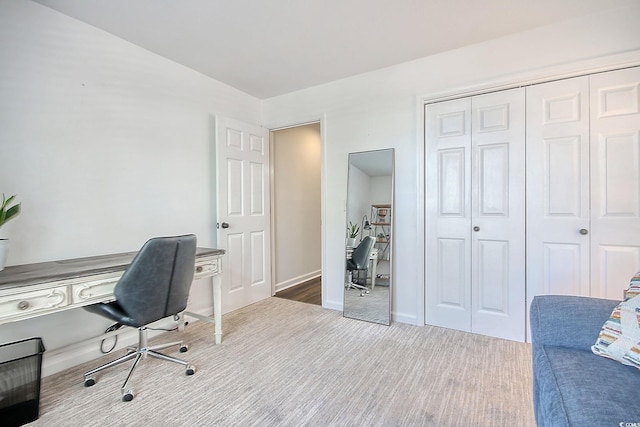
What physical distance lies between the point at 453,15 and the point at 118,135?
2675 mm

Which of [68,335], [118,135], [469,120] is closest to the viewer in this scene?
[68,335]

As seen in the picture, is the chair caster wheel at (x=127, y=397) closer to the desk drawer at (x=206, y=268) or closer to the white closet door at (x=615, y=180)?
the desk drawer at (x=206, y=268)

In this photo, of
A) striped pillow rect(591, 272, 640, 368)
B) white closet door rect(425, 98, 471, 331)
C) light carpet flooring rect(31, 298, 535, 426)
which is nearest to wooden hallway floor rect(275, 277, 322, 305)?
light carpet flooring rect(31, 298, 535, 426)

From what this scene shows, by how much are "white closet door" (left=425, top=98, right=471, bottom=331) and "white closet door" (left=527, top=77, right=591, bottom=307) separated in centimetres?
45

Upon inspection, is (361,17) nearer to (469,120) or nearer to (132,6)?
(469,120)

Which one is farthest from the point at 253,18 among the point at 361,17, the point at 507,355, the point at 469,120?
the point at 507,355

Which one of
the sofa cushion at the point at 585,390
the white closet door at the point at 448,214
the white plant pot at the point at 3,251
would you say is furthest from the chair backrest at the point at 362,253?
the white plant pot at the point at 3,251

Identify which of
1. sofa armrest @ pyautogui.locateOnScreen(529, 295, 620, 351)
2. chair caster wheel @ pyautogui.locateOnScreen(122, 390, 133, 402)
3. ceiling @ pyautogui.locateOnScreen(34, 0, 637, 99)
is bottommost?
chair caster wheel @ pyautogui.locateOnScreen(122, 390, 133, 402)

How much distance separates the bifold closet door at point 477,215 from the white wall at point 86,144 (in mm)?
2308

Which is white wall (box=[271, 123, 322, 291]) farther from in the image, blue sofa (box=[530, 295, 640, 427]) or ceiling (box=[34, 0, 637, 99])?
blue sofa (box=[530, 295, 640, 427])

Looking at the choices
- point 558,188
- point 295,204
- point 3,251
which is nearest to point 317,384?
point 3,251

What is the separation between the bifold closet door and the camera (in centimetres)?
245

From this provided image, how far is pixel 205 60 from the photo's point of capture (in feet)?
9.07

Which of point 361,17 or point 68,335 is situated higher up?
point 361,17
